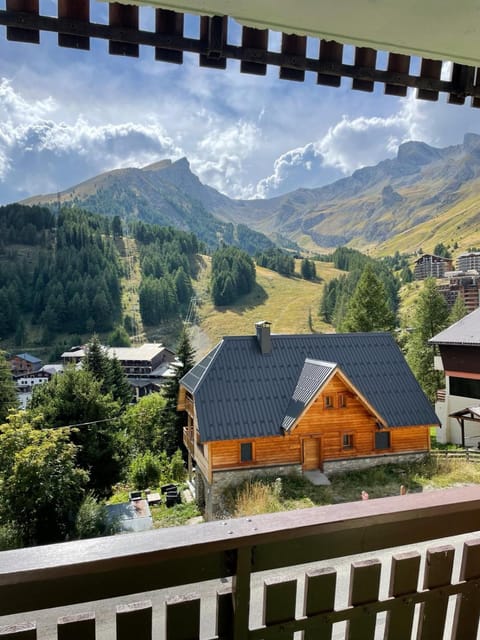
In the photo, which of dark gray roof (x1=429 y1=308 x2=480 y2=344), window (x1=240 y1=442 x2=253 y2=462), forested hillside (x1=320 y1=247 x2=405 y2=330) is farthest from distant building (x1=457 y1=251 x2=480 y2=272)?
window (x1=240 y1=442 x2=253 y2=462)

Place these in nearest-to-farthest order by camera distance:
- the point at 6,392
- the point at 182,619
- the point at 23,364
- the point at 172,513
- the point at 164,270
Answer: the point at 182,619 → the point at 172,513 → the point at 6,392 → the point at 23,364 → the point at 164,270

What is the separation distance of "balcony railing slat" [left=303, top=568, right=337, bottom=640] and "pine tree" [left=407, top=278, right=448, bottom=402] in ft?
75.0

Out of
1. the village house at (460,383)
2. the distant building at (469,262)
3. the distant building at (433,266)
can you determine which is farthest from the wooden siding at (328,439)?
the distant building at (469,262)

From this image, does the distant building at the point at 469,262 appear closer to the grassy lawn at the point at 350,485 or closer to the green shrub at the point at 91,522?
the grassy lawn at the point at 350,485

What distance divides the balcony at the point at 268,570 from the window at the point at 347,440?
12.3m

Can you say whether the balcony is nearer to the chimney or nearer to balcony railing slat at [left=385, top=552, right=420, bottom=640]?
balcony railing slat at [left=385, top=552, right=420, bottom=640]

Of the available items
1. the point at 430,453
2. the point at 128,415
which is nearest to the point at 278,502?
the point at 430,453

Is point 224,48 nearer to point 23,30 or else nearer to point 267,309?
point 23,30

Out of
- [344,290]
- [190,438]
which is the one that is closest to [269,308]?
[344,290]

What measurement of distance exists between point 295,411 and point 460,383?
26.9 feet

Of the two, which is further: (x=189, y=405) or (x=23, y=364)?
(x=23, y=364)

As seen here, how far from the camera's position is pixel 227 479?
39.4 feet

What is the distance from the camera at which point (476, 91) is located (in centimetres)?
200

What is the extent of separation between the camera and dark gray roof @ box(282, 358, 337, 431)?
1243cm
